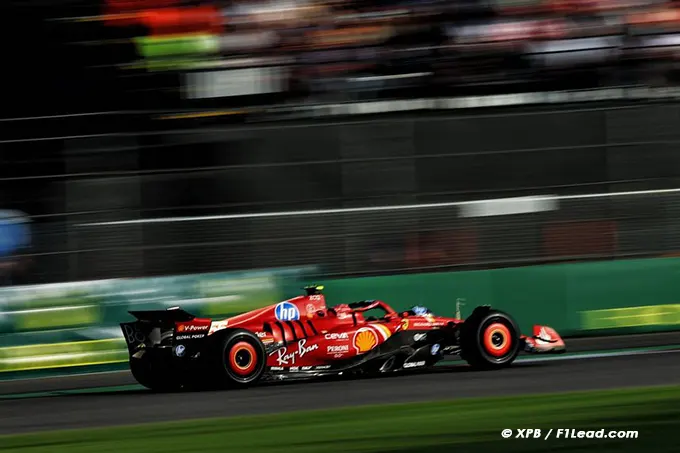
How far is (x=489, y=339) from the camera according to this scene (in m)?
9.46

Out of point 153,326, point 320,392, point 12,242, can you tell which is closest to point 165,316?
point 153,326

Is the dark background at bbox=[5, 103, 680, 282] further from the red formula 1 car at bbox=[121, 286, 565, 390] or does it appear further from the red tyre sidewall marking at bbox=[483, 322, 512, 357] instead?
the red tyre sidewall marking at bbox=[483, 322, 512, 357]

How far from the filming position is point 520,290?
473 inches

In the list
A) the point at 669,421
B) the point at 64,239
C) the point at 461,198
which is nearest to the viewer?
the point at 669,421

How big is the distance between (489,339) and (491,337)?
0.08 ft

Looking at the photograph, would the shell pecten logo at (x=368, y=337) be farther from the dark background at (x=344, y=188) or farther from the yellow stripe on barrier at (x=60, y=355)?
the yellow stripe on barrier at (x=60, y=355)

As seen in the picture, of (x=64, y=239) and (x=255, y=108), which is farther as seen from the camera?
(x=255, y=108)

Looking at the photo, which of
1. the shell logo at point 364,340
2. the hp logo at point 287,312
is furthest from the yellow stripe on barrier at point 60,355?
the shell logo at point 364,340

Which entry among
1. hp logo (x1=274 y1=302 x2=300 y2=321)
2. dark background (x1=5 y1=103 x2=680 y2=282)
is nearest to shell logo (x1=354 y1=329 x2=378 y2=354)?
hp logo (x1=274 y1=302 x2=300 y2=321)

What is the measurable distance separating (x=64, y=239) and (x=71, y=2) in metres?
3.29

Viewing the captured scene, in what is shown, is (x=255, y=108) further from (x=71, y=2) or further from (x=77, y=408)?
(x=77, y=408)

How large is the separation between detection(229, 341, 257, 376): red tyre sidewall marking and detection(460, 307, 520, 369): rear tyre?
167 centimetres

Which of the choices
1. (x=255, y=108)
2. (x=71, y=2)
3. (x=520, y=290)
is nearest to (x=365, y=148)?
(x=255, y=108)

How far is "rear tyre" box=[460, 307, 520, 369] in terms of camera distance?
30.8 feet
